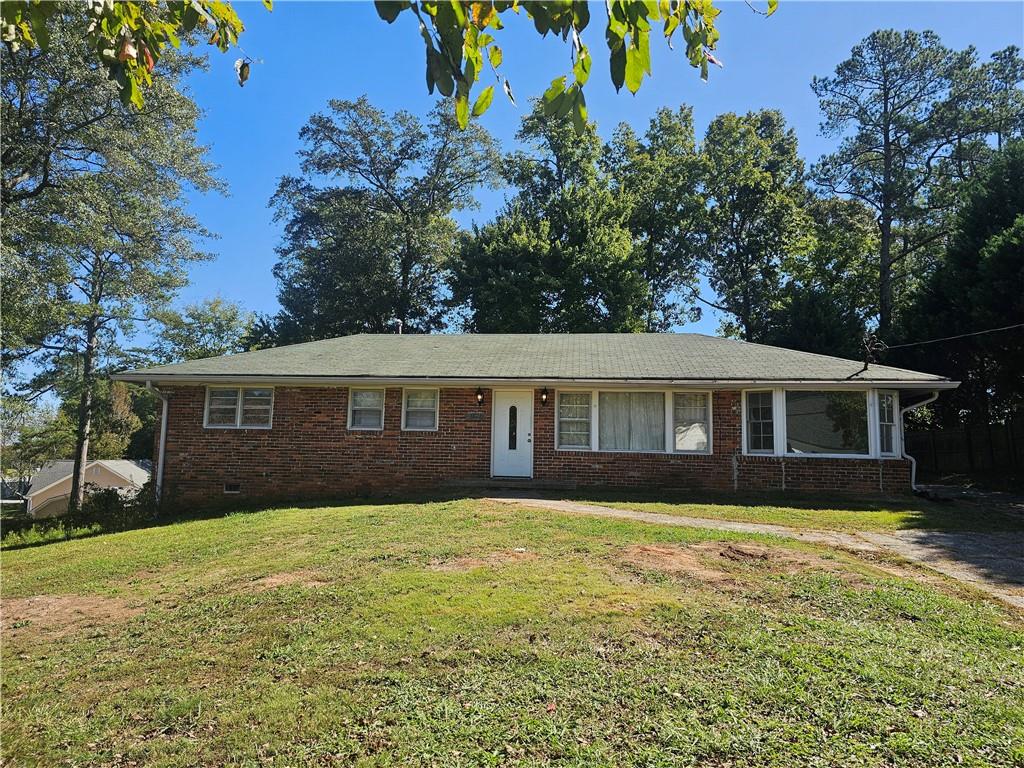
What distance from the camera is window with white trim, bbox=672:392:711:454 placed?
1305 centimetres

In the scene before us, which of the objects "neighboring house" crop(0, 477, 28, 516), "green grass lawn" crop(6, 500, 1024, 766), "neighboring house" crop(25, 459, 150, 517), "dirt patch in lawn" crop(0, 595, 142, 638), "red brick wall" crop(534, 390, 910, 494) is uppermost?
"red brick wall" crop(534, 390, 910, 494)

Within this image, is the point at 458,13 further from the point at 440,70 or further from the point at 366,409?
the point at 366,409

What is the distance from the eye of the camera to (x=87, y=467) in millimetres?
31109

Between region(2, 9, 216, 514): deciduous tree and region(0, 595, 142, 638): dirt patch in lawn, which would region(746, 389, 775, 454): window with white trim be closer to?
region(0, 595, 142, 638): dirt patch in lawn

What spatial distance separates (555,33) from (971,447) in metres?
22.8

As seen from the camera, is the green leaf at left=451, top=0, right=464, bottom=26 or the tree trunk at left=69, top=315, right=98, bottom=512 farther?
the tree trunk at left=69, top=315, right=98, bottom=512

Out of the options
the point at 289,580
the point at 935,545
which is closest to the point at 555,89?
the point at 289,580

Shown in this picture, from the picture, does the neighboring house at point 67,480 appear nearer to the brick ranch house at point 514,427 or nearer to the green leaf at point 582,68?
the brick ranch house at point 514,427

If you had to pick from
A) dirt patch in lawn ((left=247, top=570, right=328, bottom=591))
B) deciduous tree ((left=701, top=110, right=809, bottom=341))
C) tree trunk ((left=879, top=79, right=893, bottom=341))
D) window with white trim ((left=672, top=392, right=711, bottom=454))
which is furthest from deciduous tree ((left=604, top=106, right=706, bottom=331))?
dirt patch in lawn ((left=247, top=570, right=328, bottom=591))

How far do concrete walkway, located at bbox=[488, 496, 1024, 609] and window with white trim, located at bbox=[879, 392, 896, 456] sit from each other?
3.71 meters

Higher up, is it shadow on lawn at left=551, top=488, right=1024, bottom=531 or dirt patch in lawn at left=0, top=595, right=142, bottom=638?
shadow on lawn at left=551, top=488, right=1024, bottom=531

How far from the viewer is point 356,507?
11000mm

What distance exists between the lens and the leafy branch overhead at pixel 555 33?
2.05 metres

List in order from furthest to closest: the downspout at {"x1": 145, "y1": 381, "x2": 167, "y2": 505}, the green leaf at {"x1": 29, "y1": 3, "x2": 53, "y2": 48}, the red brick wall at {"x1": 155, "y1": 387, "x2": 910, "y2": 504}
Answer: the downspout at {"x1": 145, "y1": 381, "x2": 167, "y2": 505} → the red brick wall at {"x1": 155, "y1": 387, "x2": 910, "y2": 504} → the green leaf at {"x1": 29, "y1": 3, "x2": 53, "y2": 48}
